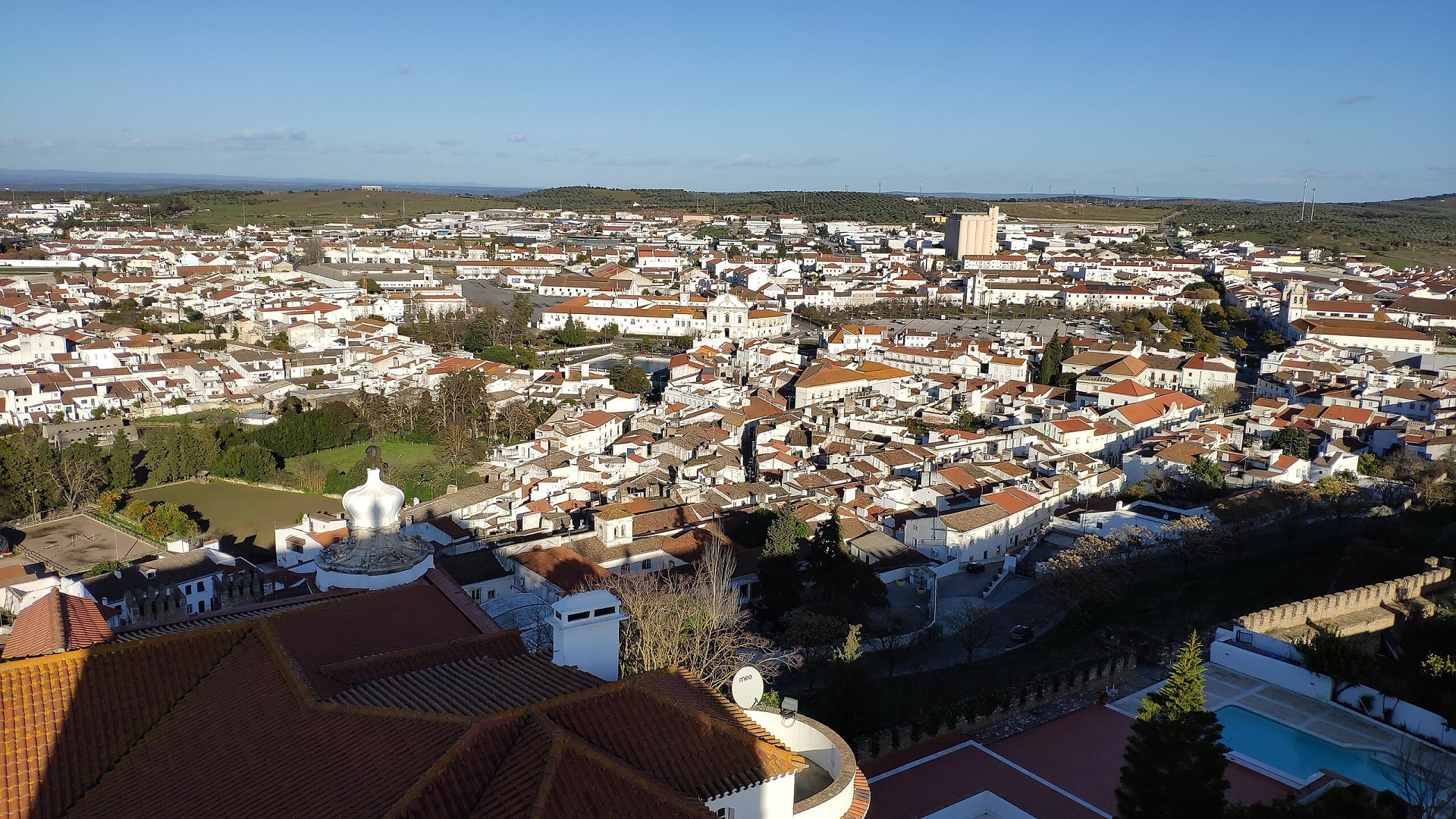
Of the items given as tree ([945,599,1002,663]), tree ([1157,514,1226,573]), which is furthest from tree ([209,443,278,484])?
tree ([1157,514,1226,573])

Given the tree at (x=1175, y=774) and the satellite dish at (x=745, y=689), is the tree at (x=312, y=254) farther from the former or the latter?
the tree at (x=1175, y=774)

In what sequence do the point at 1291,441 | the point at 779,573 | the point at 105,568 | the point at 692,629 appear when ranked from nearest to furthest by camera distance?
the point at 692,629, the point at 779,573, the point at 105,568, the point at 1291,441

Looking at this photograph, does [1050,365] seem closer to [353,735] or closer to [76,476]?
[76,476]

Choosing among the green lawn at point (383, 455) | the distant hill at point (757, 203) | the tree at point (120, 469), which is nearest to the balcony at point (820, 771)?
the green lawn at point (383, 455)

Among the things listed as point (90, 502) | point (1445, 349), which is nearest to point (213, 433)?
point (90, 502)

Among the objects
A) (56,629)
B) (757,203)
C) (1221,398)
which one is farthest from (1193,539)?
(757,203)
